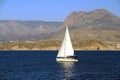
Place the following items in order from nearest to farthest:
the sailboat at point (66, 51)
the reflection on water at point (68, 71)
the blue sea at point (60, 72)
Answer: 1. the blue sea at point (60, 72)
2. the reflection on water at point (68, 71)
3. the sailboat at point (66, 51)

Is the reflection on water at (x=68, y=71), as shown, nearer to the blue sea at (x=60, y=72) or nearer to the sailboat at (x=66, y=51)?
the blue sea at (x=60, y=72)

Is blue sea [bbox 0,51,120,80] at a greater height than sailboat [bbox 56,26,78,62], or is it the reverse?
sailboat [bbox 56,26,78,62]

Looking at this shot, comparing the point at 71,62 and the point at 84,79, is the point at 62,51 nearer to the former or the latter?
the point at 71,62

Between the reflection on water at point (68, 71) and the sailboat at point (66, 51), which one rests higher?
the sailboat at point (66, 51)

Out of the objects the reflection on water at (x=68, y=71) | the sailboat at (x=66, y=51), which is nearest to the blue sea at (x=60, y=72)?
the reflection on water at (x=68, y=71)

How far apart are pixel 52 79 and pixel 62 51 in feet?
205

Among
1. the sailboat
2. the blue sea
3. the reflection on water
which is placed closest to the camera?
the blue sea

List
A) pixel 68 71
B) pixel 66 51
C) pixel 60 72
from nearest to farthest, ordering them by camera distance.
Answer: pixel 60 72 → pixel 68 71 → pixel 66 51

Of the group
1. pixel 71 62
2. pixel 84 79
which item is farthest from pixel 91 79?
pixel 71 62

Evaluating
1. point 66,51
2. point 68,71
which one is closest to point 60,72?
point 68,71

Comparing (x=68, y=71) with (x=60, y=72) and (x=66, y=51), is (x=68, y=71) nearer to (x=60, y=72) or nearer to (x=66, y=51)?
(x=60, y=72)

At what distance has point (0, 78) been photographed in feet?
256

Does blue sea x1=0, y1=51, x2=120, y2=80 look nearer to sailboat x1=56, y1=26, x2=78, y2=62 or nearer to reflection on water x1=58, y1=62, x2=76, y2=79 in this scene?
reflection on water x1=58, y1=62, x2=76, y2=79

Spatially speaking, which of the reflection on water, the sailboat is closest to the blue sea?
the reflection on water
